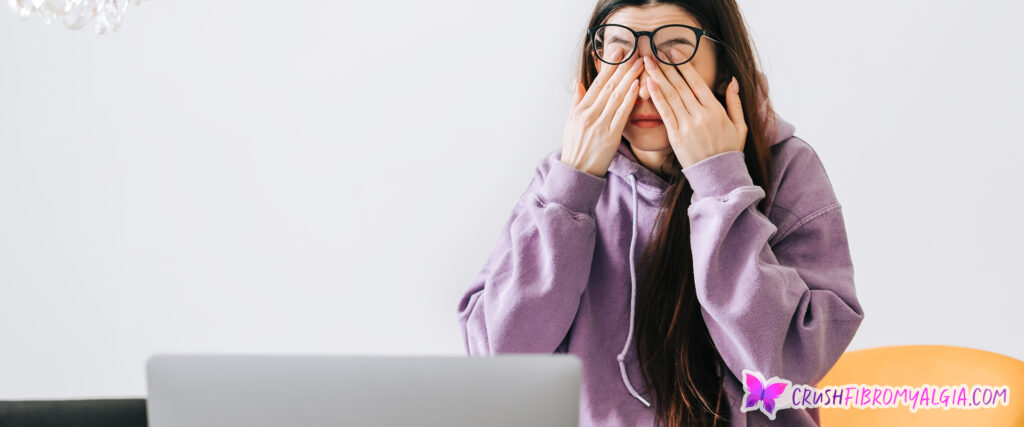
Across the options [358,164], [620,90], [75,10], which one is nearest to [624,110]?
[620,90]

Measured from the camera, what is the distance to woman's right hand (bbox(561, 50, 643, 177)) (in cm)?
146

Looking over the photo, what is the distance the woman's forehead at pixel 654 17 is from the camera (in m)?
1.44

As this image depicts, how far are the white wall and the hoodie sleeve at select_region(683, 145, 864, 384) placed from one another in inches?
36.2

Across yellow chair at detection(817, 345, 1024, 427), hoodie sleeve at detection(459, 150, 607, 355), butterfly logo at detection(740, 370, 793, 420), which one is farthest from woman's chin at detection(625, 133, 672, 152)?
yellow chair at detection(817, 345, 1024, 427)

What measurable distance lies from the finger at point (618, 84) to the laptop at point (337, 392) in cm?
83

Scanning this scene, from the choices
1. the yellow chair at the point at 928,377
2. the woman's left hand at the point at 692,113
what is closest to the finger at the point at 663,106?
the woman's left hand at the point at 692,113

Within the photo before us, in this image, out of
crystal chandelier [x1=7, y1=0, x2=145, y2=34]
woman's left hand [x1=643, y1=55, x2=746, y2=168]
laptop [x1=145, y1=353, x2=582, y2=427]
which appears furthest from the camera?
woman's left hand [x1=643, y1=55, x2=746, y2=168]

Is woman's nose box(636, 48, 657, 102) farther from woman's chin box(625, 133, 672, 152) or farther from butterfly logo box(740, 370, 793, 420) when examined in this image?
butterfly logo box(740, 370, 793, 420)

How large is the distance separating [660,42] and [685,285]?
0.41 meters

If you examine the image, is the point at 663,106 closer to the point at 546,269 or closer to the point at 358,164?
the point at 546,269

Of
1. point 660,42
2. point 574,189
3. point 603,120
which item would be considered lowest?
point 574,189

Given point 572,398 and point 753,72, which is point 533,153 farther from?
point 572,398

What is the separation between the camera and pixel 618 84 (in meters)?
1.48

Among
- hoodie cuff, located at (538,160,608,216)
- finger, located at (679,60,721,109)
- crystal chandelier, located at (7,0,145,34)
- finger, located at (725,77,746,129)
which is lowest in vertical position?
hoodie cuff, located at (538,160,608,216)
